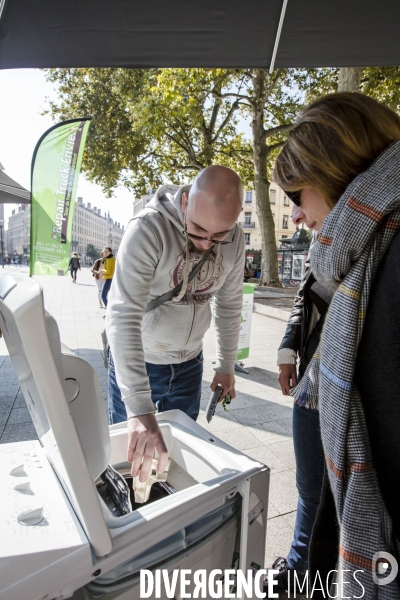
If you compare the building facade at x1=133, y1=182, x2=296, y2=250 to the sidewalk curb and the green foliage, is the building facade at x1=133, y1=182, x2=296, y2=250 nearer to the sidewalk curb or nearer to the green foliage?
the green foliage

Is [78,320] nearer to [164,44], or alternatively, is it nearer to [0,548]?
[164,44]

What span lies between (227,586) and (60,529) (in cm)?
50

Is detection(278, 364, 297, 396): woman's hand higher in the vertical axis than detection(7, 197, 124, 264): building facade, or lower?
lower

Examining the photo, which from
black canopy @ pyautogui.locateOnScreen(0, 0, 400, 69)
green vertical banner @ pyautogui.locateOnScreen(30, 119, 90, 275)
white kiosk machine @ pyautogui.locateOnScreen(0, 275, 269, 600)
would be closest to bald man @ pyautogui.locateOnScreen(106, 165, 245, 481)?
white kiosk machine @ pyautogui.locateOnScreen(0, 275, 269, 600)

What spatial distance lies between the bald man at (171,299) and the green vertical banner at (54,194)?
5241mm

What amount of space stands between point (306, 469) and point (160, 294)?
882 millimetres

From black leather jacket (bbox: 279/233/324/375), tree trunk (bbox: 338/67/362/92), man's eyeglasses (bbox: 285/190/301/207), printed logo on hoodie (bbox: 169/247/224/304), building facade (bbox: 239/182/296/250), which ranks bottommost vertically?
black leather jacket (bbox: 279/233/324/375)

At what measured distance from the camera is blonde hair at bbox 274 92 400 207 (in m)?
0.78

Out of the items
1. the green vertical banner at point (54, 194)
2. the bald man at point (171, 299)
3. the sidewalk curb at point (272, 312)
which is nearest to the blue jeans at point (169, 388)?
the bald man at point (171, 299)

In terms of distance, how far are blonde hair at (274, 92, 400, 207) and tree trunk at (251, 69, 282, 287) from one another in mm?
12811

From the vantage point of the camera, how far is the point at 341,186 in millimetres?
803

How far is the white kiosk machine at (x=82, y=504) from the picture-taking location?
627 millimetres

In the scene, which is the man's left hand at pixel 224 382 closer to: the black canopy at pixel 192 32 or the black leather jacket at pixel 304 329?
the black leather jacket at pixel 304 329

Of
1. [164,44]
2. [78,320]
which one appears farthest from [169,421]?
[78,320]
